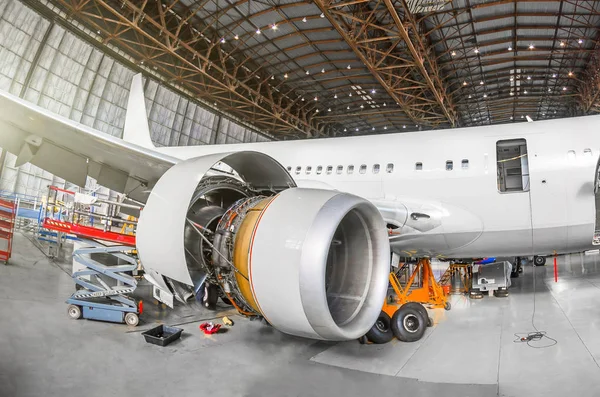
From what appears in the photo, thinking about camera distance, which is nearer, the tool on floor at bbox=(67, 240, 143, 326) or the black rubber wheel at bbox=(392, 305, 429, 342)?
the black rubber wheel at bbox=(392, 305, 429, 342)

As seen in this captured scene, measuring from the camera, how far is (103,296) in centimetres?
723

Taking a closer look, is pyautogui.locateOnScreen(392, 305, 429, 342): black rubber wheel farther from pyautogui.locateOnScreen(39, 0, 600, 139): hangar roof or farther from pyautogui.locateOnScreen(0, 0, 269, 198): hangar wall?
pyautogui.locateOnScreen(0, 0, 269, 198): hangar wall

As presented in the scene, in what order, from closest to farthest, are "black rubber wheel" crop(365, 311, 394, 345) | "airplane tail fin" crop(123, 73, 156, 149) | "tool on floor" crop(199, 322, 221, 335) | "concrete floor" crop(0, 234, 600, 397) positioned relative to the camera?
"concrete floor" crop(0, 234, 600, 397)
"black rubber wheel" crop(365, 311, 394, 345)
"tool on floor" crop(199, 322, 221, 335)
"airplane tail fin" crop(123, 73, 156, 149)

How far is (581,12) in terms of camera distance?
1850 centimetres

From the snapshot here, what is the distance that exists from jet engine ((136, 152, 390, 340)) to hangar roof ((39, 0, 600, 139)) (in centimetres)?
1249

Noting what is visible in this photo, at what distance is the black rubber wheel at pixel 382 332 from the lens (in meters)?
6.11

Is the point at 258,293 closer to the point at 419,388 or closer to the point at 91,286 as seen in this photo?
the point at 419,388

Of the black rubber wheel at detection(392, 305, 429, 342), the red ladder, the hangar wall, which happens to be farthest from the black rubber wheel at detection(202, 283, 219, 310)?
the hangar wall

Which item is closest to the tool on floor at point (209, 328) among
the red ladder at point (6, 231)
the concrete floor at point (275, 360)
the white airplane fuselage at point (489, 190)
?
the concrete floor at point (275, 360)

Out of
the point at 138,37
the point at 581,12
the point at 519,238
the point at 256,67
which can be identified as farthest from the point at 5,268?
the point at 581,12

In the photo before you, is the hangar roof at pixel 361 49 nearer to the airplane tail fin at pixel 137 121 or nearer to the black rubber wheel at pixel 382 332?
the airplane tail fin at pixel 137 121

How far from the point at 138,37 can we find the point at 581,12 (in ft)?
69.8

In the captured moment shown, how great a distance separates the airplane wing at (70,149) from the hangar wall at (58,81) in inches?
579

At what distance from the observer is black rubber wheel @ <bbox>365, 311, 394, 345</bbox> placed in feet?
20.0
